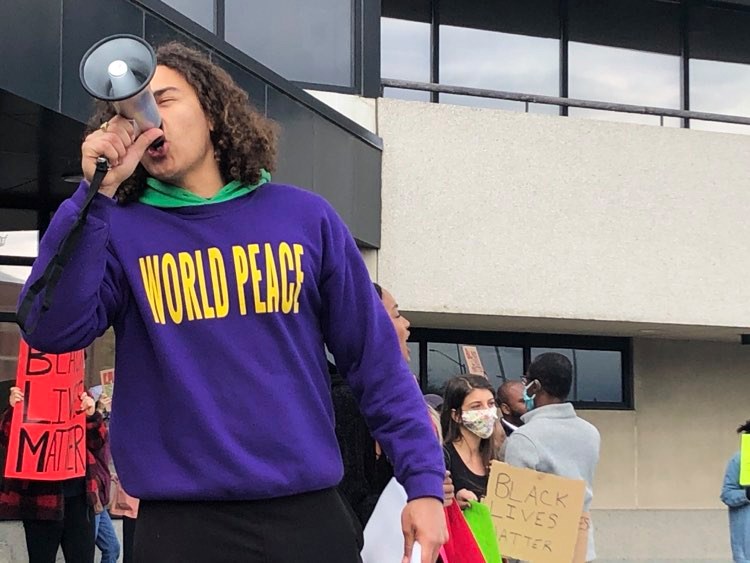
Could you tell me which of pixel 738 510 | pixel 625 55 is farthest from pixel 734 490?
pixel 625 55

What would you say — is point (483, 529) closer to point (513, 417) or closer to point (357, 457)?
point (357, 457)

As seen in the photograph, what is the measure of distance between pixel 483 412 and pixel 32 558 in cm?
333

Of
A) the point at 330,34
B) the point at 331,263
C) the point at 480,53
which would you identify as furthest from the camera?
the point at 480,53

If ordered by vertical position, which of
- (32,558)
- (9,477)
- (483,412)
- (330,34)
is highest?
(330,34)

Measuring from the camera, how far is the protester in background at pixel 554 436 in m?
6.53

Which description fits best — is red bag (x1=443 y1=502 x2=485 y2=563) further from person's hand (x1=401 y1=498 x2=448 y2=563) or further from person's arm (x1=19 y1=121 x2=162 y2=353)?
person's arm (x1=19 y1=121 x2=162 y2=353)

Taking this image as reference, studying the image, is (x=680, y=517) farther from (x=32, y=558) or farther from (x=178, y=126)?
(x=178, y=126)

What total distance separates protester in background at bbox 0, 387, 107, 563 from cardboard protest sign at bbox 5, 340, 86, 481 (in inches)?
4.2

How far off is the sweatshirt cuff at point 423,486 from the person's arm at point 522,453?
4.10m

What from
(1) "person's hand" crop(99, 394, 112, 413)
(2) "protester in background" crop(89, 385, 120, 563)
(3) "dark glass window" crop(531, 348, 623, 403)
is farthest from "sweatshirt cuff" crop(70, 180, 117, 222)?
(3) "dark glass window" crop(531, 348, 623, 403)

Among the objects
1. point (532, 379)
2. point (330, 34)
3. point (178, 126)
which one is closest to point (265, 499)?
point (178, 126)

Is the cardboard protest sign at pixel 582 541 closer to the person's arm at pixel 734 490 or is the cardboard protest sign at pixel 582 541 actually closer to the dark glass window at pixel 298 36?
the person's arm at pixel 734 490

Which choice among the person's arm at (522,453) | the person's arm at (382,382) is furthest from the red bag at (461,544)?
the person's arm at (382,382)

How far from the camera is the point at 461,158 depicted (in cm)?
1302
